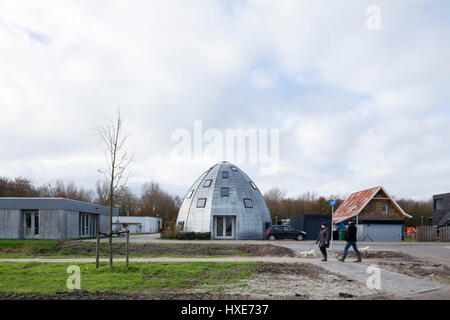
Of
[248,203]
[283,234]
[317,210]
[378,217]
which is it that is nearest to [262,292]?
[283,234]

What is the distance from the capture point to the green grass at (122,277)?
914 centimetres

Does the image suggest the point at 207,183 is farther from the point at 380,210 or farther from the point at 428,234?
the point at 428,234

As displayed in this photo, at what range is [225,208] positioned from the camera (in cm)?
3778

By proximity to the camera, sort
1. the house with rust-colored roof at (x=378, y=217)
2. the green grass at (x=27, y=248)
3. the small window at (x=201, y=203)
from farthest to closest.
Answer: the small window at (x=201, y=203), the house with rust-colored roof at (x=378, y=217), the green grass at (x=27, y=248)

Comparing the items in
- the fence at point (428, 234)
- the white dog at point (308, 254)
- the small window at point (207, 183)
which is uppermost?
the small window at point (207, 183)

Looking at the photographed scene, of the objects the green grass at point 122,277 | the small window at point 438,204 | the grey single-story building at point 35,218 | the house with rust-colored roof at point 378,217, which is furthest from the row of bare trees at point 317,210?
Result: the green grass at point 122,277

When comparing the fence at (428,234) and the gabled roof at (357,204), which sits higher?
the gabled roof at (357,204)

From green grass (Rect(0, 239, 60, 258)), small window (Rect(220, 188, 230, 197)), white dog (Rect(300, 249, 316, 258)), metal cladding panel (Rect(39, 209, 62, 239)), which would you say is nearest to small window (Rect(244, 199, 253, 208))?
small window (Rect(220, 188, 230, 197))

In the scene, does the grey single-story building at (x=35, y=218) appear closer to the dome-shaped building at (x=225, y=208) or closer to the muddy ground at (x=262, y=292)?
the dome-shaped building at (x=225, y=208)

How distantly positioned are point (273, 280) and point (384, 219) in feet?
105

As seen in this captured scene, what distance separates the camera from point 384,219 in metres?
39.0
